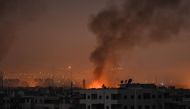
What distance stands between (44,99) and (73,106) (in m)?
11.4

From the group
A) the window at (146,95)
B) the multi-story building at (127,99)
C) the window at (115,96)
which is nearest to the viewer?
the multi-story building at (127,99)

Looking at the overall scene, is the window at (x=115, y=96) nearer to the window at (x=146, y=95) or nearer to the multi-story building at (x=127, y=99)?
the multi-story building at (x=127, y=99)

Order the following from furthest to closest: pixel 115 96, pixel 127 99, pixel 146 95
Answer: pixel 146 95 → pixel 115 96 → pixel 127 99

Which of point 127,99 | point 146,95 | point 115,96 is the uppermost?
point 146,95

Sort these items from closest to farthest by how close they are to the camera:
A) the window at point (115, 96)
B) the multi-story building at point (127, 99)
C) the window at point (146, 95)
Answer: the multi-story building at point (127, 99)
the window at point (115, 96)
the window at point (146, 95)

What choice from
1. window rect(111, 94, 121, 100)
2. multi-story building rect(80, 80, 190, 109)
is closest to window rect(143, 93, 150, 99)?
multi-story building rect(80, 80, 190, 109)

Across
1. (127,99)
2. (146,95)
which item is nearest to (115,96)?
(127,99)

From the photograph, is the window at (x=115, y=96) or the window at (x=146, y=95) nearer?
the window at (x=115, y=96)

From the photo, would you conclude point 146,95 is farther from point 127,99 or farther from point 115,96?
point 115,96

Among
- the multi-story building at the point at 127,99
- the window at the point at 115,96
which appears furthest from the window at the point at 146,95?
the window at the point at 115,96

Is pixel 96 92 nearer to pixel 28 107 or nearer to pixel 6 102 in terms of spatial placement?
pixel 28 107

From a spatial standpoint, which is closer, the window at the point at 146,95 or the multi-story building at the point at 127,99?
the multi-story building at the point at 127,99

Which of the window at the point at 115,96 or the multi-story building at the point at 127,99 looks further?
the window at the point at 115,96

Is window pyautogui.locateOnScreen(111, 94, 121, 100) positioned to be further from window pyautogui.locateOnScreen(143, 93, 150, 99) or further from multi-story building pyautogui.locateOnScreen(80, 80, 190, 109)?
window pyautogui.locateOnScreen(143, 93, 150, 99)
